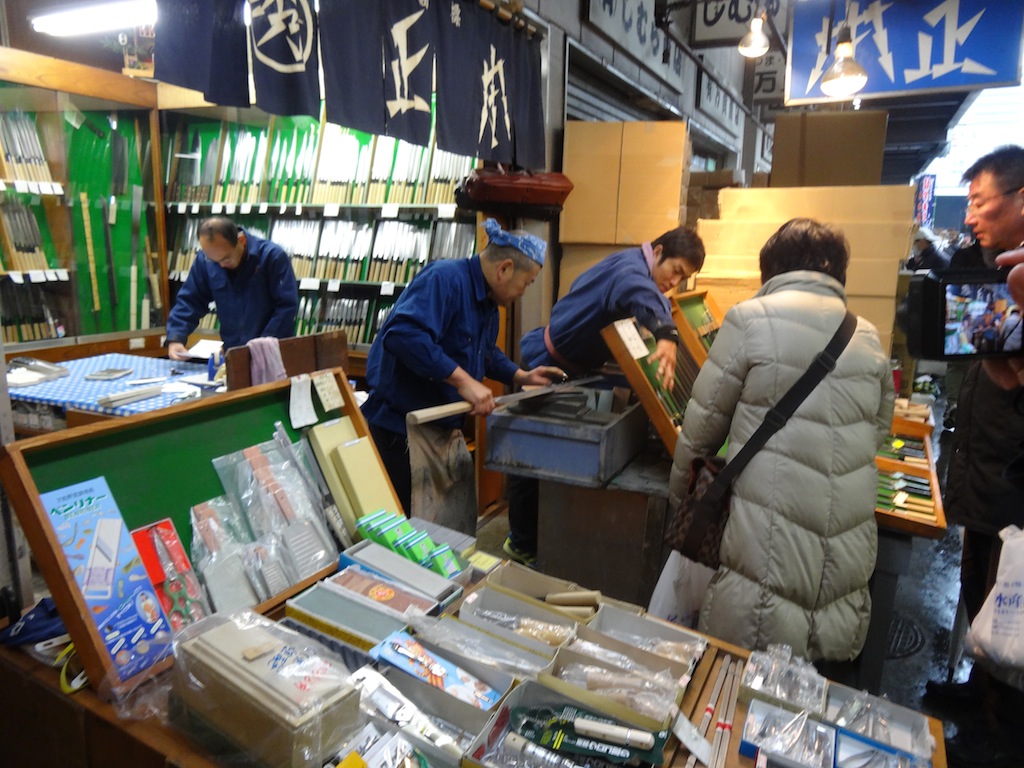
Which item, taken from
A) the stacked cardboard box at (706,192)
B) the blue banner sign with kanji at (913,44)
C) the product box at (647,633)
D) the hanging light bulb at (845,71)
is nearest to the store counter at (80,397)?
the product box at (647,633)

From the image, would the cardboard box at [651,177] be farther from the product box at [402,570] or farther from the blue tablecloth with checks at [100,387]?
the product box at [402,570]

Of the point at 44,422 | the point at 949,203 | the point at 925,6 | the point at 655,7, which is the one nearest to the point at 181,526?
the point at 44,422

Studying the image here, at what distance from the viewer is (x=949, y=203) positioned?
20.0 m

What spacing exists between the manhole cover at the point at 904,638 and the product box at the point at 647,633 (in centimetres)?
217

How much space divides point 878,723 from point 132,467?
155 cm

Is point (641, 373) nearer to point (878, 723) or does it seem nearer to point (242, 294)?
point (878, 723)

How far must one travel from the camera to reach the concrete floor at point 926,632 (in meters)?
2.62

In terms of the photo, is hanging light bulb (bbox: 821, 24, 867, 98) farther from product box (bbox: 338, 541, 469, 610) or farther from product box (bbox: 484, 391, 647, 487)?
product box (bbox: 338, 541, 469, 610)

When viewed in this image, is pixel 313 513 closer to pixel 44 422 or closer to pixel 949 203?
pixel 44 422

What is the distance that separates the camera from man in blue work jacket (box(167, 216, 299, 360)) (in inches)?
155

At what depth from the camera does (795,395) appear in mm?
1756

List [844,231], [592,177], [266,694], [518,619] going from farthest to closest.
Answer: [592,177] < [844,231] < [518,619] < [266,694]

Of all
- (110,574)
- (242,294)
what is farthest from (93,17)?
(110,574)

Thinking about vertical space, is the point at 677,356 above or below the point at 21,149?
below
